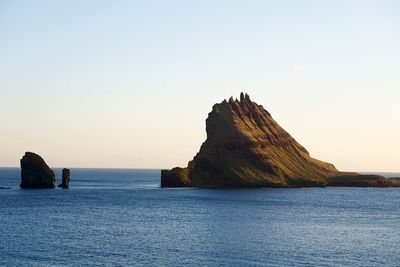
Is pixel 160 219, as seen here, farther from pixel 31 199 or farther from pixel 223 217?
pixel 31 199

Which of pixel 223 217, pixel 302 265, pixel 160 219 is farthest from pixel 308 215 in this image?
pixel 302 265

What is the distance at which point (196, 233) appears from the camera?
321 feet

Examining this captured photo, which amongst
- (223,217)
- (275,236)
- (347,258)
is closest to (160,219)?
(223,217)

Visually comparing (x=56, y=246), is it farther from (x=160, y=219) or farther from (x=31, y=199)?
(x=31, y=199)

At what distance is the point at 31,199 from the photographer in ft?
527

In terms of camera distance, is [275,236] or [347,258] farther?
[275,236]

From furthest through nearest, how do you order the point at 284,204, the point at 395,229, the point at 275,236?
1. the point at 284,204
2. the point at 395,229
3. the point at 275,236

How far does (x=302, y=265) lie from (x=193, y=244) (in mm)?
19525

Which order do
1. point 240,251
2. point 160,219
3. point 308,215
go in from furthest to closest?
point 308,215 < point 160,219 < point 240,251

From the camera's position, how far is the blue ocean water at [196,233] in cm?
7600

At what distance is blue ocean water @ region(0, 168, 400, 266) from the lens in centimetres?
7600

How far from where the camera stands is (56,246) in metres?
83.4

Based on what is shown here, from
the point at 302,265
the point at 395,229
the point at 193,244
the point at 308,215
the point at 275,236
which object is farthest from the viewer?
the point at 308,215

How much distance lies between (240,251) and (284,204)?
76.2m
